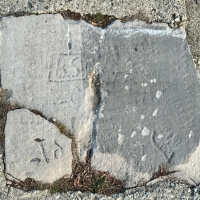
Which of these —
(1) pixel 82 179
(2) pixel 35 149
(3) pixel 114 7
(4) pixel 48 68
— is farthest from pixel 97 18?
(1) pixel 82 179

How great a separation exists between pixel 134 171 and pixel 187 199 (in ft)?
1.29

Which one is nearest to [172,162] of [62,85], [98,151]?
[98,151]

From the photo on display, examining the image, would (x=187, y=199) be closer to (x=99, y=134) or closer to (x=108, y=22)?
(x=99, y=134)

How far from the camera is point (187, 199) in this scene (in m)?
2.45

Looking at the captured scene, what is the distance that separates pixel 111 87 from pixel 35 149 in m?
0.63

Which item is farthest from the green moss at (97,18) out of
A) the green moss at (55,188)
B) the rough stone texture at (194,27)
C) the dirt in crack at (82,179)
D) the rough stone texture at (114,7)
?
the green moss at (55,188)

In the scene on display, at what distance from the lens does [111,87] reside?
2486 mm

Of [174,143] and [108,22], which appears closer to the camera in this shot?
[174,143]

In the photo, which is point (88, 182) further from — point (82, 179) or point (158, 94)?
point (158, 94)

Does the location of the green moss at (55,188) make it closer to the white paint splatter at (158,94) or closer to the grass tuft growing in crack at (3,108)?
the grass tuft growing in crack at (3,108)

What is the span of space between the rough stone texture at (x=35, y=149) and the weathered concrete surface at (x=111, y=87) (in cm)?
9

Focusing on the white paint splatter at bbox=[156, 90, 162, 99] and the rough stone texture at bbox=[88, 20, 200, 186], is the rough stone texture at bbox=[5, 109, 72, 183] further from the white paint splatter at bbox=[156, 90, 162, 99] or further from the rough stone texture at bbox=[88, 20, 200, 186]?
the white paint splatter at bbox=[156, 90, 162, 99]

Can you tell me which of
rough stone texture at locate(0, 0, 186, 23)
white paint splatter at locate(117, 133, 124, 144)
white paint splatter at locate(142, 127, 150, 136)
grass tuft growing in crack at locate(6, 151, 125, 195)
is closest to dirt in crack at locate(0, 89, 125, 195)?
grass tuft growing in crack at locate(6, 151, 125, 195)

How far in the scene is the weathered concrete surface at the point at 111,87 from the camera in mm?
2420
